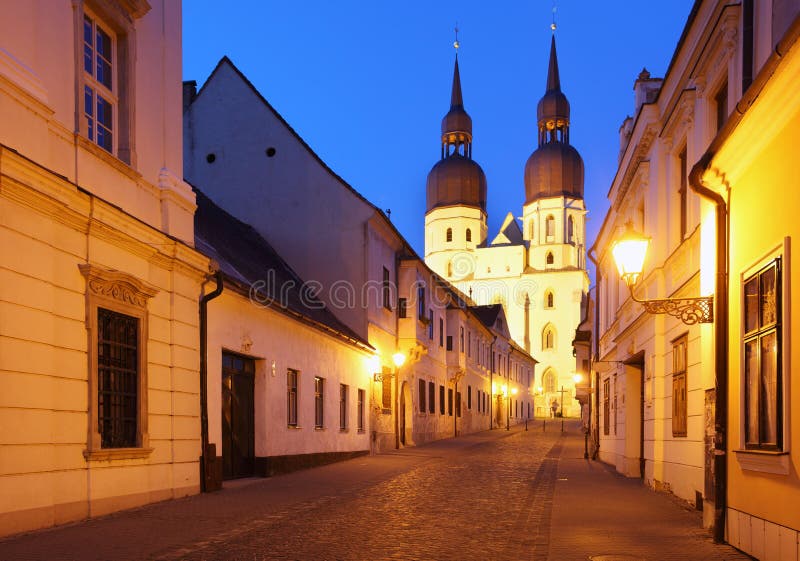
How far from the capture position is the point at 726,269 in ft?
29.5

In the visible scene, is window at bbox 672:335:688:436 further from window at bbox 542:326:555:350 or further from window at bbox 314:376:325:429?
window at bbox 542:326:555:350

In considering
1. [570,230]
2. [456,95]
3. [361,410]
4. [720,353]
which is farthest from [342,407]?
[456,95]

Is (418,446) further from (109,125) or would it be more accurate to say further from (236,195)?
(109,125)

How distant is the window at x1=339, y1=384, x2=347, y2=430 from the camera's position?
23486mm

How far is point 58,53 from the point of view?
399 inches

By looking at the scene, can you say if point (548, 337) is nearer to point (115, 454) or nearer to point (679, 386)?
point (679, 386)

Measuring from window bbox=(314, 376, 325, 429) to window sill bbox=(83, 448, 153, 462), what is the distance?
31.1 feet

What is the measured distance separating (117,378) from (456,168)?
85.4 metres

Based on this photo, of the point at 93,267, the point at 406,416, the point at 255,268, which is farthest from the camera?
the point at 406,416

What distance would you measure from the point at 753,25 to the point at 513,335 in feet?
285

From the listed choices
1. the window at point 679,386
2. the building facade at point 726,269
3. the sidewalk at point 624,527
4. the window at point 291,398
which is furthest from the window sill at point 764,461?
the window at point 291,398

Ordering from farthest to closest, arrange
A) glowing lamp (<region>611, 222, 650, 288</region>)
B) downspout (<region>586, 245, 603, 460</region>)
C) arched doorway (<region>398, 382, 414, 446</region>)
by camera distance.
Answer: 1. arched doorway (<region>398, 382, 414, 446</region>)
2. downspout (<region>586, 245, 603, 460</region>)
3. glowing lamp (<region>611, 222, 650, 288</region>)

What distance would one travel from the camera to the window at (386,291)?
90.5 feet

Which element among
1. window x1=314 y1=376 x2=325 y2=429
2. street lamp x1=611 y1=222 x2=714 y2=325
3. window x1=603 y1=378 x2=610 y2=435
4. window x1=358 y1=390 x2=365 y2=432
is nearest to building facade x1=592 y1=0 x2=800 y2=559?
street lamp x1=611 y1=222 x2=714 y2=325
